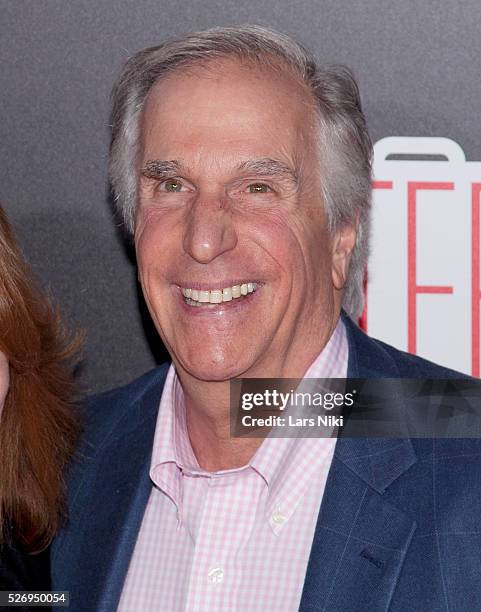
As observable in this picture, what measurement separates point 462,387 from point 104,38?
1118mm

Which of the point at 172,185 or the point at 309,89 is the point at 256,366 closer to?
the point at 172,185

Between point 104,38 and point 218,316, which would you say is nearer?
point 218,316

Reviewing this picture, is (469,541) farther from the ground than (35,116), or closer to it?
closer to it

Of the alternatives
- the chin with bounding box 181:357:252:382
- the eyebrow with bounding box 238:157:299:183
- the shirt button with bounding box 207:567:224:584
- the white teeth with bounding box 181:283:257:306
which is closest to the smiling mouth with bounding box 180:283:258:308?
the white teeth with bounding box 181:283:257:306

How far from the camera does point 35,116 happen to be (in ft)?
7.44

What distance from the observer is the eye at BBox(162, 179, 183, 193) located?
1.82 m

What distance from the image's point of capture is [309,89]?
1.87 m

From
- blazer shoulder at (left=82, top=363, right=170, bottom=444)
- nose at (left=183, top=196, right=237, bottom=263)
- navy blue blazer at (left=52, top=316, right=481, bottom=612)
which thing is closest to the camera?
navy blue blazer at (left=52, top=316, right=481, bottom=612)

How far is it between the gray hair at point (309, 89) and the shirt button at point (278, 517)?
566 millimetres

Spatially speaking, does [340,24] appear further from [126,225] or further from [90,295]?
[90,295]

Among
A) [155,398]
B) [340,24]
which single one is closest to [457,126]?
[340,24]

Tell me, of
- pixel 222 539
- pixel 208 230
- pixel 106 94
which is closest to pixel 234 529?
pixel 222 539

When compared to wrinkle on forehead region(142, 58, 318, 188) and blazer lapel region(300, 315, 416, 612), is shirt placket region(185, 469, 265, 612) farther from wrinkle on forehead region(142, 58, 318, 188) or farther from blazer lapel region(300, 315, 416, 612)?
wrinkle on forehead region(142, 58, 318, 188)

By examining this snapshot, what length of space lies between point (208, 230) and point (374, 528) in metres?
0.59
